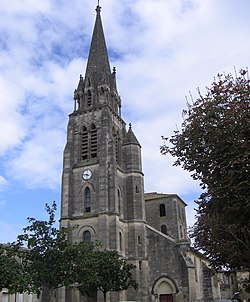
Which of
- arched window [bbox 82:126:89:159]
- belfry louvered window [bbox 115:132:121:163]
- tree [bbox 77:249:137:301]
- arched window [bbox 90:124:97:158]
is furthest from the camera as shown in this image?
belfry louvered window [bbox 115:132:121:163]

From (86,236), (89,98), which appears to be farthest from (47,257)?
(89,98)

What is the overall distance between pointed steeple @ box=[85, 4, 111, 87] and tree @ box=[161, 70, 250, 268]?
102 feet

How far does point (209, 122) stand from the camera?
1032 centimetres

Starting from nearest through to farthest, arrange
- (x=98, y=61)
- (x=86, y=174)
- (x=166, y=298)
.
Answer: (x=166, y=298) < (x=86, y=174) < (x=98, y=61)

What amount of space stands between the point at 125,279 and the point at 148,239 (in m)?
8.41

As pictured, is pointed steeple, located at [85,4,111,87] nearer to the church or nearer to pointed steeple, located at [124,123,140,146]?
the church

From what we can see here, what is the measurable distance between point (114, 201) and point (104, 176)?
97.8 inches

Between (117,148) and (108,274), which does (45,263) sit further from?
(117,148)

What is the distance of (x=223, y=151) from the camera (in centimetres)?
999

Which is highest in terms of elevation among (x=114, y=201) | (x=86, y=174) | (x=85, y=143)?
(x=85, y=143)

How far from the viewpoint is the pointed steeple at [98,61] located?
42094 mm

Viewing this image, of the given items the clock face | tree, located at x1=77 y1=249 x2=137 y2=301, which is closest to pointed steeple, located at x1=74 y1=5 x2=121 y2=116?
the clock face

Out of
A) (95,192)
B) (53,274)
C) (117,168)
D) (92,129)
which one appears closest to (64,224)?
(95,192)

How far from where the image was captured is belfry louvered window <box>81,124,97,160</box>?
125ft
